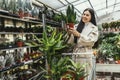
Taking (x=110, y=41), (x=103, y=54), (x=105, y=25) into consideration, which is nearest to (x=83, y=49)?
(x=103, y=54)

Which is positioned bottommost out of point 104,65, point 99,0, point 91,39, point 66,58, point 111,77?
point 111,77

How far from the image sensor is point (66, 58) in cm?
290

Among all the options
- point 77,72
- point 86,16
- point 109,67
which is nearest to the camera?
point 77,72

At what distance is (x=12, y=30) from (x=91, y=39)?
1.83 meters

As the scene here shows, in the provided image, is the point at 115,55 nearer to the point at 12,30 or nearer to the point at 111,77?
the point at 111,77

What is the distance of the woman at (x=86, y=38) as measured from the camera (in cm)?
290

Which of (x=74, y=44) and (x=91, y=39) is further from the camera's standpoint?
(x=74, y=44)

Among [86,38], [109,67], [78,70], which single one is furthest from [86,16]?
[109,67]

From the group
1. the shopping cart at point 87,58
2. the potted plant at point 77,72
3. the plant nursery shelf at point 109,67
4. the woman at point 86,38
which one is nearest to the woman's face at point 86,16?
the woman at point 86,38

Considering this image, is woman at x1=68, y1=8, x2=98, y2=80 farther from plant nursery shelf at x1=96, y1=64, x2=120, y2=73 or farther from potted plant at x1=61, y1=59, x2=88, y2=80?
plant nursery shelf at x1=96, y1=64, x2=120, y2=73

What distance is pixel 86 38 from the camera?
288 cm

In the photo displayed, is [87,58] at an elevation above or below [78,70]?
above

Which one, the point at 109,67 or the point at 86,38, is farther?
the point at 109,67

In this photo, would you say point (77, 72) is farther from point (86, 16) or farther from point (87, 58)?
point (86, 16)
